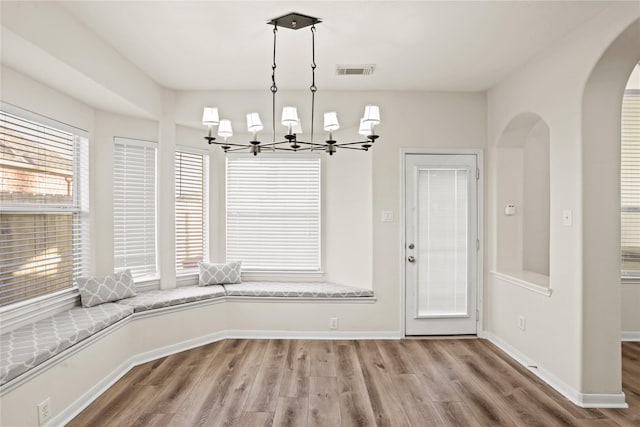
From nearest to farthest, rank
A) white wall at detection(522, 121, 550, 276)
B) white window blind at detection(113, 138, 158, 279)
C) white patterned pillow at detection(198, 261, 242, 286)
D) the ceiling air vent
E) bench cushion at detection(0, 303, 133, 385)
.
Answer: bench cushion at detection(0, 303, 133, 385) → the ceiling air vent → white window blind at detection(113, 138, 158, 279) → white wall at detection(522, 121, 550, 276) → white patterned pillow at detection(198, 261, 242, 286)

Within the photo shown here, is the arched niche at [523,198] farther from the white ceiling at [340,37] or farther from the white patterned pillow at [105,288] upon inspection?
the white patterned pillow at [105,288]

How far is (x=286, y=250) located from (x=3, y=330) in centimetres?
285

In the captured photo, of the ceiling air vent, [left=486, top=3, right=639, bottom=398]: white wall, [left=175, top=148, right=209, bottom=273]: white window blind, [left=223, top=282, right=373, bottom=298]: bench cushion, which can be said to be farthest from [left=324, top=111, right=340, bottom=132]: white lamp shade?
[left=175, top=148, right=209, bottom=273]: white window blind

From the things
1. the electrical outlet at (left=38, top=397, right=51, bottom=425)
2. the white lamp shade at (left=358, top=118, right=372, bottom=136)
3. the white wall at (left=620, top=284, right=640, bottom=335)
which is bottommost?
the electrical outlet at (left=38, top=397, right=51, bottom=425)

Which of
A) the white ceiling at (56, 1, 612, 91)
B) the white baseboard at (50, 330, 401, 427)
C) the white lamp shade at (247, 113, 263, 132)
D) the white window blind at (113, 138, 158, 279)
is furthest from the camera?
the white window blind at (113, 138, 158, 279)

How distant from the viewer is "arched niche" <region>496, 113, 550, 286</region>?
3958 mm

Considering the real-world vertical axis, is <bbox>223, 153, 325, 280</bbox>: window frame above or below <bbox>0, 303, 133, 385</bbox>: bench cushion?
above

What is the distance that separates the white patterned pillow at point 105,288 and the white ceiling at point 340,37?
6.78 feet

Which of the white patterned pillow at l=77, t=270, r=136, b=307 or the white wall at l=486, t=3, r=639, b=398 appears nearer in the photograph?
the white wall at l=486, t=3, r=639, b=398

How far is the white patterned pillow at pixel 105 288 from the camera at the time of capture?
3410 millimetres

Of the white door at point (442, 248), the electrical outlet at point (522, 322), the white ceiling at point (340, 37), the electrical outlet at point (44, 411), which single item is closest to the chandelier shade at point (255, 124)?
the white ceiling at point (340, 37)

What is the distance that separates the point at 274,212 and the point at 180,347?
6.23 feet

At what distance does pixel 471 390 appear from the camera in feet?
9.82

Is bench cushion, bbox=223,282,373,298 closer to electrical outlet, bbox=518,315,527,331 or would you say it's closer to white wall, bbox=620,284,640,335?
electrical outlet, bbox=518,315,527,331
